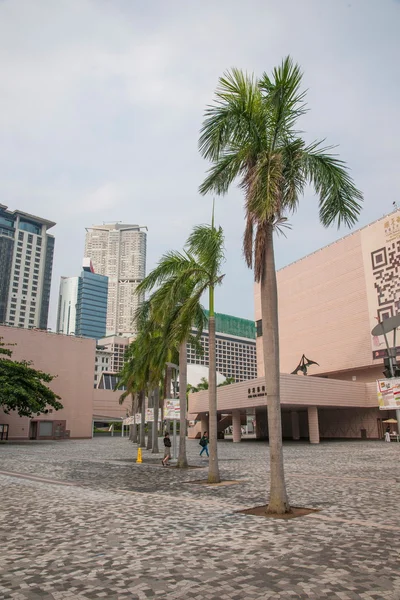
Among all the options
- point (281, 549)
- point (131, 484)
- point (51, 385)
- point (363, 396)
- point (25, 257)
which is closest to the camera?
point (281, 549)

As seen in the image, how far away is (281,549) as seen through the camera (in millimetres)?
7707

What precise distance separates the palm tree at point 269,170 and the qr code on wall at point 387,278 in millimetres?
45516

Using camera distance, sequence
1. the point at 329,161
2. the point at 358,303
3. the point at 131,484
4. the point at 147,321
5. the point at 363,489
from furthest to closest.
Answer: the point at 358,303 → the point at 147,321 → the point at 131,484 → the point at 363,489 → the point at 329,161

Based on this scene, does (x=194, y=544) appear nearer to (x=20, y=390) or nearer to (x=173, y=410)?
(x=173, y=410)

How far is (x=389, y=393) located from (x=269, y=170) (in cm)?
684

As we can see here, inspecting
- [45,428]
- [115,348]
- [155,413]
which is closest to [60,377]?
[45,428]

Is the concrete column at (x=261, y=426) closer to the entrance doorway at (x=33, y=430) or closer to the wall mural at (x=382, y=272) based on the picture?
the wall mural at (x=382, y=272)

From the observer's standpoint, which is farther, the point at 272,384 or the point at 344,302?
the point at 344,302

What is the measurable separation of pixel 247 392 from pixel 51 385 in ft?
118

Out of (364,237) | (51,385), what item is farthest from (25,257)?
(364,237)

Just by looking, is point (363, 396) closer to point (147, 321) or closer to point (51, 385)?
point (147, 321)

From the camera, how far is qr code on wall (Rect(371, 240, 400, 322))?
179ft

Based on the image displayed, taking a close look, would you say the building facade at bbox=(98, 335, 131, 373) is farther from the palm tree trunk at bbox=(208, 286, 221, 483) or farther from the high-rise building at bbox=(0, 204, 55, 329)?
the palm tree trunk at bbox=(208, 286, 221, 483)

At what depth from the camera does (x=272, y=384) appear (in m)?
11.7
